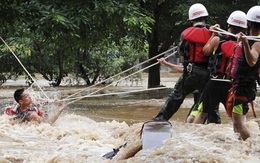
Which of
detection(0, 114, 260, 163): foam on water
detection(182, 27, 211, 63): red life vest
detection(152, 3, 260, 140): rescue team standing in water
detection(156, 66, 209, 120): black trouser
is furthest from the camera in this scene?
detection(156, 66, 209, 120): black trouser

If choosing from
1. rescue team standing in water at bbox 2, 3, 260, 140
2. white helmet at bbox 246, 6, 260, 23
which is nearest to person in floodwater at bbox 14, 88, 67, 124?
rescue team standing in water at bbox 2, 3, 260, 140

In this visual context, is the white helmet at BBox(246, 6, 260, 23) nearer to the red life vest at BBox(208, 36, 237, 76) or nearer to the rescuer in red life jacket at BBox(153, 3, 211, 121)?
the red life vest at BBox(208, 36, 237, 76)

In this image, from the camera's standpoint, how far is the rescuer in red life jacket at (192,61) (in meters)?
7.91

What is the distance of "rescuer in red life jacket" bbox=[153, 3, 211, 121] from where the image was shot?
791cm

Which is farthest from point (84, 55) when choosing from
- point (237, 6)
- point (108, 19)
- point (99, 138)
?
point (99, 138)

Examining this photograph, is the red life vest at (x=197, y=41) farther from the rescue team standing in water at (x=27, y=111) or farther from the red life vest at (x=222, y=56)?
the rescue team standing in water at (x=27, y=111)

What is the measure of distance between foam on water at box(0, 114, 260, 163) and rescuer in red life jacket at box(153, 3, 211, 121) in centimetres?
39

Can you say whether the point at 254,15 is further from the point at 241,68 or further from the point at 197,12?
the point at 197,12

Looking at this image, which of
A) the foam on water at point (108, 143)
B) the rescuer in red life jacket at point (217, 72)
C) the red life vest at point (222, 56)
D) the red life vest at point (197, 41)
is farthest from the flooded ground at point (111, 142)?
the red life vest at point (197, 41)

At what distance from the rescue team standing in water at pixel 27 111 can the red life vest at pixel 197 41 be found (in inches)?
136

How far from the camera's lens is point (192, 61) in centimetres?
804

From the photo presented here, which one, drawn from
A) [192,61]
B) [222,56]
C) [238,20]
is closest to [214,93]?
[222,56]

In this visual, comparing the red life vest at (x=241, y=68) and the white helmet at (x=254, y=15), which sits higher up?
the white helmet at (x=254, y=15)

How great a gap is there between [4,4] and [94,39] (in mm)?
3987
